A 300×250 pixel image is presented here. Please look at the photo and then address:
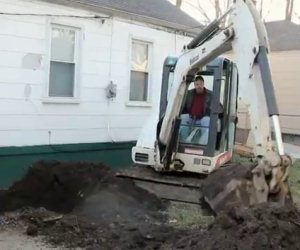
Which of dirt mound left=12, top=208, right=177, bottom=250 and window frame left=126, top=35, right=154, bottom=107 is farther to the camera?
window frame left=126, top=35, right=154, bottom=107

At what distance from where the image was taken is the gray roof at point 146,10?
424 inches

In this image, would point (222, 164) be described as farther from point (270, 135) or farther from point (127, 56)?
point (127, 56)

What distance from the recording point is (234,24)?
6.96 metres

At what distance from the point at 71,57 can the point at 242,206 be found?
5.83 m

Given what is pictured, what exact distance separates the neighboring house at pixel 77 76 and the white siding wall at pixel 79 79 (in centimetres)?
2

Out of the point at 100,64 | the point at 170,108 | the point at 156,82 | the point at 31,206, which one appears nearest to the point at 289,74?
the point at 156,82

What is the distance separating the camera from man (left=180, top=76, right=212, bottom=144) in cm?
904

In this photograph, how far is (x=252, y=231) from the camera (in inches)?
208

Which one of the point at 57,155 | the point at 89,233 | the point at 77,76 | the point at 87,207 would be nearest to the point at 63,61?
Answer: the point at 77,76

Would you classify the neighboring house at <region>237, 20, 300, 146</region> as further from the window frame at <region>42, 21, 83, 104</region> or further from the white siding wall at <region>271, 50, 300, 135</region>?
the window frame at <region>42, 21, 83, 104</region>

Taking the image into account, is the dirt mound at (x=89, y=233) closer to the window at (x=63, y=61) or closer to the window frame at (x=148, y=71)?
the window at (x=63, y=61)

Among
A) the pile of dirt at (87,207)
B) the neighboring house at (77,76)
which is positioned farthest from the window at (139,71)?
the pile of dirt at (87,207)

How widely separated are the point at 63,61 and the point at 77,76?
436mm

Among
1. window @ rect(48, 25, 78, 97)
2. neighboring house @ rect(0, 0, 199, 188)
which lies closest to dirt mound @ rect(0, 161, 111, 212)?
neighboring house @ rect(0, 0, 199, 188)
